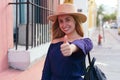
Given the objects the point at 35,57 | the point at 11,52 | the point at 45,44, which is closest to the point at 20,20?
the point at 45,44

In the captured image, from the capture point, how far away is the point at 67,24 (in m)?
3.29

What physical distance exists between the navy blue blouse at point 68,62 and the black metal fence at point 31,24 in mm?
3913

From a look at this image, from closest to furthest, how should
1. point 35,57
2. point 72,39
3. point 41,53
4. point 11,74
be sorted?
point 72,39
point 11,74
point 35,57
point 41,53

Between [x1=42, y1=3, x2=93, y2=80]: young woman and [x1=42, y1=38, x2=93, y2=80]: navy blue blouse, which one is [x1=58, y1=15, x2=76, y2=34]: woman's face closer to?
[x1=42, y1=3, x2=93, y2=80]: young woman

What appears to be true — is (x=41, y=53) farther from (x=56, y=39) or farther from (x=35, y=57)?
(x=56, y=39)

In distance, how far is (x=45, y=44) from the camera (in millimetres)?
9398

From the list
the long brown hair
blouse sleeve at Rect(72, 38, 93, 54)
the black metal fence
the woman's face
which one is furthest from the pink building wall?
blouse sleeve at Rect(72, 38, 93, 54)

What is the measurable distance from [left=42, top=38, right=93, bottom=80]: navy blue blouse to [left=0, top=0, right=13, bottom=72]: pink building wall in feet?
11.1

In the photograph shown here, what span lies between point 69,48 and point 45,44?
6575mm

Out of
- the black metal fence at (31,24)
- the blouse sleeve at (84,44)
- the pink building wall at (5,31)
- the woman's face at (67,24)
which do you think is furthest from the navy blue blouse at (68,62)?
the black metal fence at (31,24)

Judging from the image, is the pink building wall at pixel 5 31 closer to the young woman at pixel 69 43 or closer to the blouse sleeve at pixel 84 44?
the young woman at pixel 69 43

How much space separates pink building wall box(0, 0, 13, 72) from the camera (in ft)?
21.6

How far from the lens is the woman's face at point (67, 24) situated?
3.27 m

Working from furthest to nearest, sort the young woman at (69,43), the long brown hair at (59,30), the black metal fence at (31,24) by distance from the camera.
Result: the black metal fence at (31,24) < the long brown hair at (59,30) < the young woman at (69,43)
